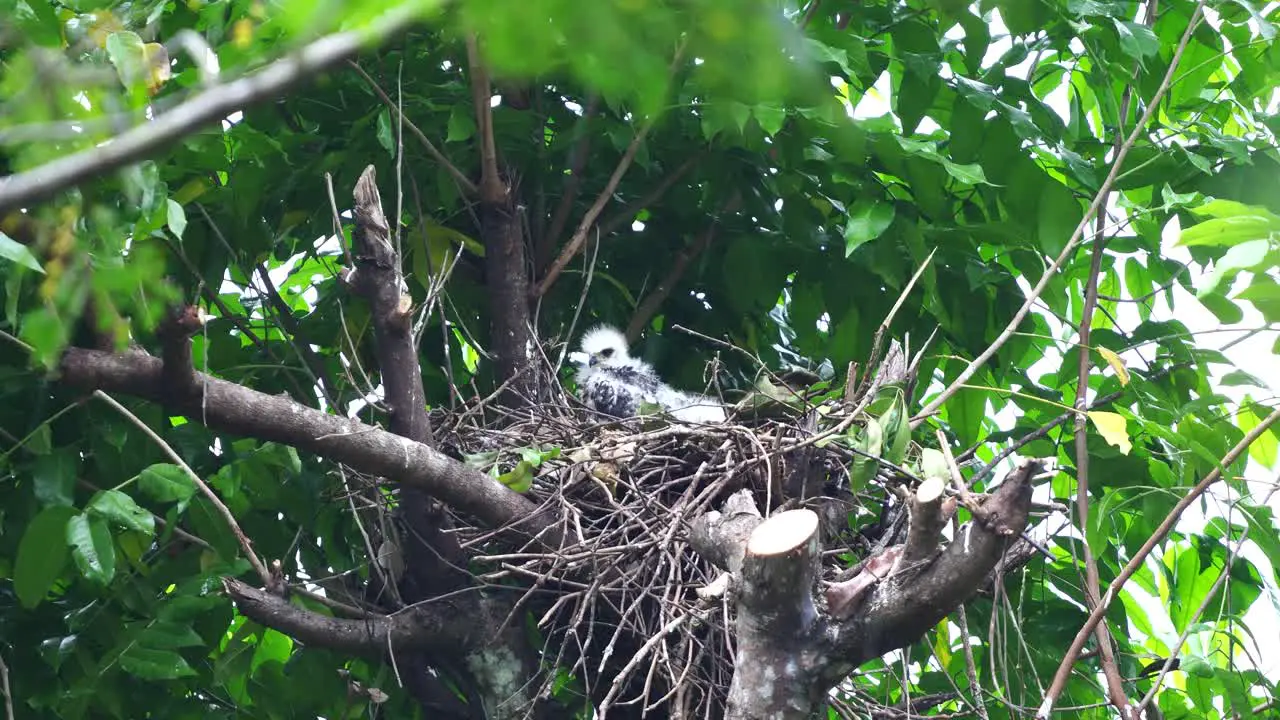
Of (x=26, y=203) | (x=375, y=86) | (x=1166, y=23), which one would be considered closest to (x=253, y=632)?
(x=375, y=86)

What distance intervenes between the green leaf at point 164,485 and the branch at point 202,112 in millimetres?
2104

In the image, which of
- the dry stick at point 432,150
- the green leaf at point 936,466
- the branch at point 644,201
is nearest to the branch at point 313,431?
the dry stick at point 432,150

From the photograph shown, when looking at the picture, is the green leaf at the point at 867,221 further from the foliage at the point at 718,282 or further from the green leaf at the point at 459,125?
the green leaf at the point at 459,125

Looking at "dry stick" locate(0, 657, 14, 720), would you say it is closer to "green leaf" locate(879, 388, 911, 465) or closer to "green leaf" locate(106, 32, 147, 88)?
"green leaf" locate(106, 32, 147, 88)

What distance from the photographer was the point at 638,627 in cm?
293

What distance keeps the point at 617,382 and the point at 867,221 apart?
1083mm

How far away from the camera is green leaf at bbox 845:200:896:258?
3.12 m

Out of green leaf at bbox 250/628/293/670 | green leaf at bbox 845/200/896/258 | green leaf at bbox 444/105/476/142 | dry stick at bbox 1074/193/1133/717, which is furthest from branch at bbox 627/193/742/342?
green leaf at bbox 250/628/293/670

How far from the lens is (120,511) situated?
2664 mm

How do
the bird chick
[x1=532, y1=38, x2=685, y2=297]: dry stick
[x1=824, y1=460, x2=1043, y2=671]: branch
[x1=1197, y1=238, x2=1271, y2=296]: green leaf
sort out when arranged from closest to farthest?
[x1=1197, y1=238, x2=1271, y2=296]: green leaf
[x1=824, y1=460, x2=1043, y2=671]: branch
[x1=532, y1=38, x2=685, y2=297]: dry stick
the bird chick

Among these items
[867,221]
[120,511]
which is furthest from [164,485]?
[867,221]

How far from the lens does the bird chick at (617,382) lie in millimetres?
3881

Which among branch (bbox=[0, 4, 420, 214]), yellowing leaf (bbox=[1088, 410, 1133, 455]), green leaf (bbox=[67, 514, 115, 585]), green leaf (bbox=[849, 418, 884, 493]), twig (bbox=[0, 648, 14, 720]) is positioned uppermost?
branch (bbox=[0, 4, 420, 214])

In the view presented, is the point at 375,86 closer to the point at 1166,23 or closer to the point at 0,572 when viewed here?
the point at 0,572
